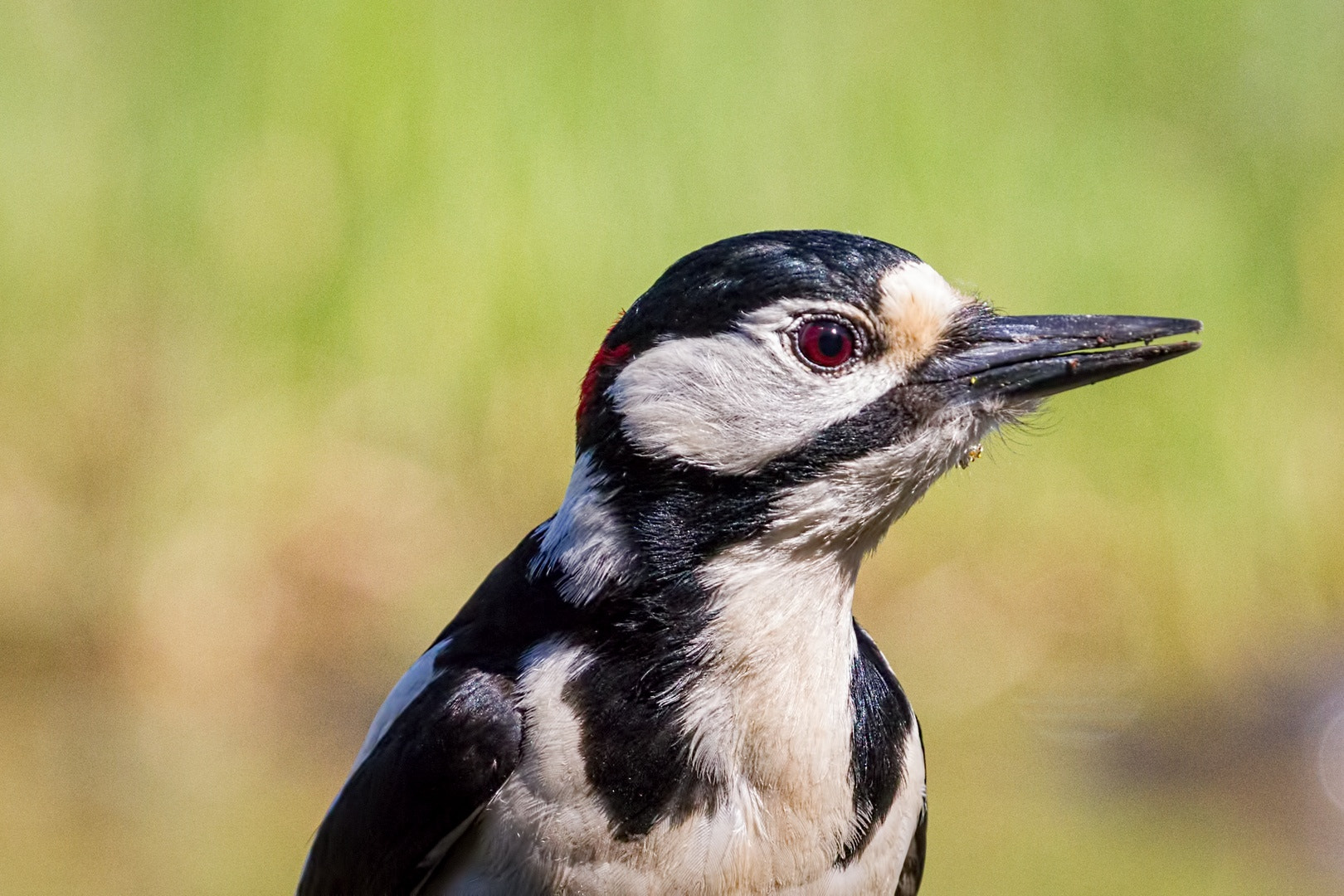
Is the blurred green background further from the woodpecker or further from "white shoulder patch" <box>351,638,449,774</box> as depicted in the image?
the woodpecker

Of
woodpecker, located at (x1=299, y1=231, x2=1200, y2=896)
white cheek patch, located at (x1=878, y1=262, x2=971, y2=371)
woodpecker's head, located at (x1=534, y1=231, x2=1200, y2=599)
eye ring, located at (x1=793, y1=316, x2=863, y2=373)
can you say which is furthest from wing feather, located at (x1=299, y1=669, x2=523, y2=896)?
white cheek patch, located at (x1=878, y1=262, x2=971, y2=371)

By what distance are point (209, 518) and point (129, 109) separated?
1.67 m

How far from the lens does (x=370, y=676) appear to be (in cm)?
662

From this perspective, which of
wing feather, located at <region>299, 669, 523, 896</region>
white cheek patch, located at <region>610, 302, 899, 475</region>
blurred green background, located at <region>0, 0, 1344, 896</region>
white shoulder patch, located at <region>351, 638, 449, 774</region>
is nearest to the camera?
white cheek patch, located at <region>610, 302, 899, 475</region>

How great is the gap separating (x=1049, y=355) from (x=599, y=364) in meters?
0.82

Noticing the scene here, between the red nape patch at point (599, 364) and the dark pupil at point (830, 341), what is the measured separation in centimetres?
36

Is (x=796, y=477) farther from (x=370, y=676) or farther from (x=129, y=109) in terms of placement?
(x=129, y=109)

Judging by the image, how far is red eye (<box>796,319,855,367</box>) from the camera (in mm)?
3088

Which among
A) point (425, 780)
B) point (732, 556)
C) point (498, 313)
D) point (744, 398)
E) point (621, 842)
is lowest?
point (621, 842)

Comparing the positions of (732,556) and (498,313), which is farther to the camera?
(498,313)

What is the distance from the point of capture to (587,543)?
10.4 feet

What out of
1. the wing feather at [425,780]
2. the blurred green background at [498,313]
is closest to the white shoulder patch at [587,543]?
the wing feather at [425,780]

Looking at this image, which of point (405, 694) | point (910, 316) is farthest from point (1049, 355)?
point (405, 694)

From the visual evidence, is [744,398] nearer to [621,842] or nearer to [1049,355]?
[1049,355]
